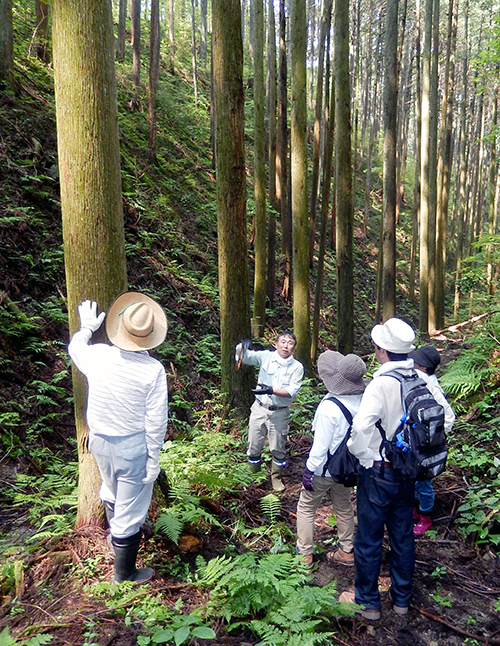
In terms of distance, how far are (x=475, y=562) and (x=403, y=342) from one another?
7.49ft

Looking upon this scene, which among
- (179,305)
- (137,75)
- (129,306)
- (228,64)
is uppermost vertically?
(137,75)

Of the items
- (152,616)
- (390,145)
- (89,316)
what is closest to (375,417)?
(152,616)

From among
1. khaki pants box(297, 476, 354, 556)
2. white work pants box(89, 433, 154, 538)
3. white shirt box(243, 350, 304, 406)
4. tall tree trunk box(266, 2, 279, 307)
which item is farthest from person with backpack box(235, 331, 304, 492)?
tall tree trunk box(266, 2, 279, 307)

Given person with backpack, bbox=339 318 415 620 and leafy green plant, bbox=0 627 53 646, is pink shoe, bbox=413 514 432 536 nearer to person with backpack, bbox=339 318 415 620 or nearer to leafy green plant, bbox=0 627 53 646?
person with backpack, bbox=339 318 415 620

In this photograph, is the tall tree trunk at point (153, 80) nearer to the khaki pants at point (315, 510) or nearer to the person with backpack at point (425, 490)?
the person with backpack at point (425, 490)

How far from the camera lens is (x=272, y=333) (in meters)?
12.2

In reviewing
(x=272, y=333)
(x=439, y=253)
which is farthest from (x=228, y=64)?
(x=439, y=253)

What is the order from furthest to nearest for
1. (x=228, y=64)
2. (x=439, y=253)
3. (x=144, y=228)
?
(x=439, y=253) < (x=144, y=228) < (x=228, y=64)

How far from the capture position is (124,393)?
10.1 feet

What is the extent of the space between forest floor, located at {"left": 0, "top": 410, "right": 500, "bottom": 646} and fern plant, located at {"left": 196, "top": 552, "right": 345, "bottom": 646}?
0.11 m

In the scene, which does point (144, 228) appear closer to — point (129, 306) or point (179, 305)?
point (179, 305)

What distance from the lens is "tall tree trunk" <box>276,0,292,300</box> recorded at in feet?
36.7

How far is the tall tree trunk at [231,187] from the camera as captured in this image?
6.05 metres

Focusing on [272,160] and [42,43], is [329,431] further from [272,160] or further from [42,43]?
[42,43]
